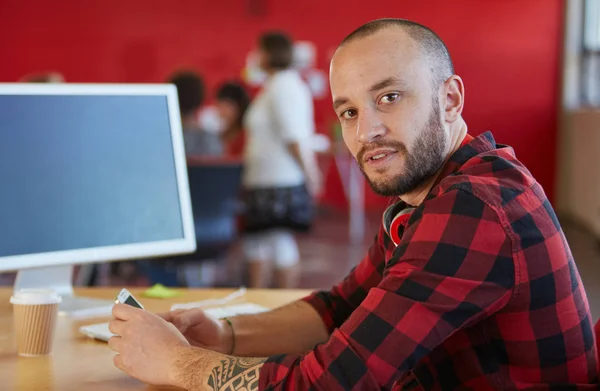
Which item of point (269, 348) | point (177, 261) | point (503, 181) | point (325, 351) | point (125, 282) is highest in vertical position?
point (503, 181)

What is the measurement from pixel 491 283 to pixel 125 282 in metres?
4.09

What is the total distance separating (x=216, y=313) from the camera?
5.73ft

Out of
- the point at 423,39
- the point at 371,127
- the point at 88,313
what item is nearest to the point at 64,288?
the point at 88,313

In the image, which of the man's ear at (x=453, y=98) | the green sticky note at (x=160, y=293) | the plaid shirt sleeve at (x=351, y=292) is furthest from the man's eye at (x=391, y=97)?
the green sticky note at (x=160, y=293)

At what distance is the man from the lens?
1085 mm

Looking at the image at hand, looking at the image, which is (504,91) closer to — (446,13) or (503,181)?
(446,13)

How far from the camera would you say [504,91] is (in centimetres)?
880

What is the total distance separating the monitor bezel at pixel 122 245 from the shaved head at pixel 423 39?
0.66 meters

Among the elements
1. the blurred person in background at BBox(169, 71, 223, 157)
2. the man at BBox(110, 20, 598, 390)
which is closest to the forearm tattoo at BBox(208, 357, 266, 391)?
the man at BBox(110, 20, 598, 390)

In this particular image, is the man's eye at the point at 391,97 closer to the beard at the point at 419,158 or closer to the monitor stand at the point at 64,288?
the beard at the point at 419,158

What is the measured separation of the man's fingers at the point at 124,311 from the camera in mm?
1322

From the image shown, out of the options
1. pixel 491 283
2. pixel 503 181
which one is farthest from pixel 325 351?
pixel 503 181

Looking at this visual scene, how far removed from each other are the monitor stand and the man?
0.36 m

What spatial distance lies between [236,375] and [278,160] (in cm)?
295
